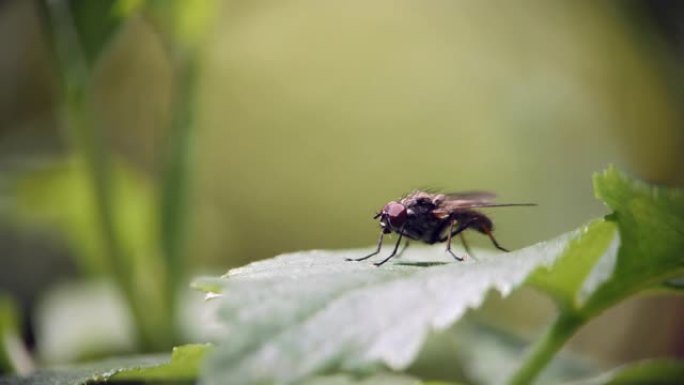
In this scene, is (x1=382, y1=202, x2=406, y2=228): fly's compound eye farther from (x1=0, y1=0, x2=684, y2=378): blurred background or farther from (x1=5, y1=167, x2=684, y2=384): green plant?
(x1=0, y1=0, x2=684, y2=378): blurred background

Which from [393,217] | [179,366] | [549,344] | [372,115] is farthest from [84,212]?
[372,115]

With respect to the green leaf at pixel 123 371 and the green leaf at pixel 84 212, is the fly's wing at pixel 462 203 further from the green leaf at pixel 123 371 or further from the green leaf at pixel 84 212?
the green leaf at pixel 84 212

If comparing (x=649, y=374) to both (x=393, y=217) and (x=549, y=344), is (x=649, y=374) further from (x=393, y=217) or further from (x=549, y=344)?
(x=393, y=217)

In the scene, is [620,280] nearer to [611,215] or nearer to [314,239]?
[611,215]

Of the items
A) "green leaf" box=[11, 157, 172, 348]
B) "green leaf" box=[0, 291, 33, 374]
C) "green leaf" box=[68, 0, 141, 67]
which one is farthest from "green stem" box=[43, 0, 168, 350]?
"green leaf" box=[11, 157, 172, 348]

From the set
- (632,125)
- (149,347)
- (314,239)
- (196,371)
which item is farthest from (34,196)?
(632,125)

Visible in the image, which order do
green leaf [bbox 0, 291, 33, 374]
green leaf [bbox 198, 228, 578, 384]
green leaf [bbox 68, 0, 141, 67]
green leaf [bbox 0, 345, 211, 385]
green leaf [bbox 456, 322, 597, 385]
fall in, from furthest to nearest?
green leaf [bbox 456, 322, 597, 385]
green leaf [bbox 68, 0, 141, 67]
green leaf [bbox 0, 291, 33, 374]
green leaf [bbox 0, 345, 211, 385]
green leaf [bbox 198, 228, 578, 384]
